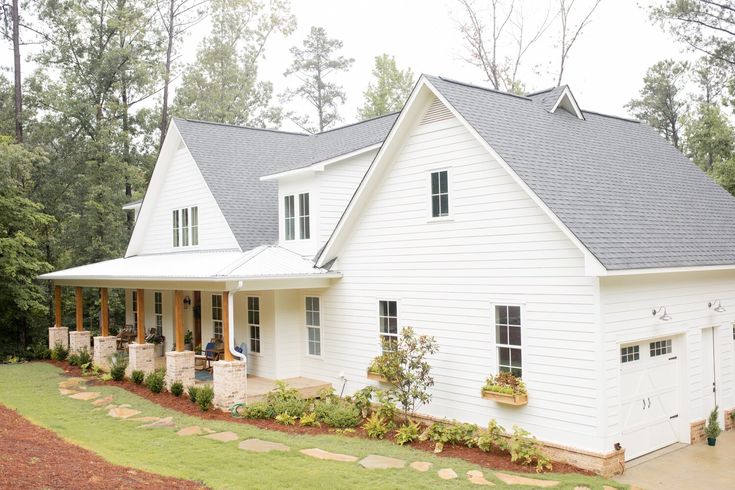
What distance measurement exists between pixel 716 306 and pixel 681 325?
150 cm

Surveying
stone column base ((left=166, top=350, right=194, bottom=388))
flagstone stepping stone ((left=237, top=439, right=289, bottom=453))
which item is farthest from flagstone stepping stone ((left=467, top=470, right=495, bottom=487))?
stone column base ((left=166, top=350, right=194, bottom=388))

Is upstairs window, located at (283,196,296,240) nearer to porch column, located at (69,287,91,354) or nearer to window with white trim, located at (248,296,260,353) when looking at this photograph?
window with white trim, located at (248,296,260,353)

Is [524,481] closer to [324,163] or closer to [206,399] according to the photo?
[206,399]

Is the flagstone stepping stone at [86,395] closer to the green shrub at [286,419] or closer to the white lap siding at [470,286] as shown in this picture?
the green shrub at [286,419]

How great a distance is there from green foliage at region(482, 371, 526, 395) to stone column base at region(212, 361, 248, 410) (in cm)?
564

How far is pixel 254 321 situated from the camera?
1727cm

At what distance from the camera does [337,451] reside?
10406mm

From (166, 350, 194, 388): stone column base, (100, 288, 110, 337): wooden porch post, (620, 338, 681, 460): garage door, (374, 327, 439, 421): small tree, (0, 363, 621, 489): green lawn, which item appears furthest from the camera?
(100, 288, 110, 337): wooden porch post

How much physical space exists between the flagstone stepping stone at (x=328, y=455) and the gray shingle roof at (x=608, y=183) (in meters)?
5.16

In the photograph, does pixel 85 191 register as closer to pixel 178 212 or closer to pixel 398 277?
pixel 178 212

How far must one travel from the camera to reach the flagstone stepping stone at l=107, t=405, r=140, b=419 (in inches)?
522

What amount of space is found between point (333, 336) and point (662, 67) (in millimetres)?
31843

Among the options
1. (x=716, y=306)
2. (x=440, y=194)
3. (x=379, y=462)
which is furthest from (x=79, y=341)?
(x=716, y=306)

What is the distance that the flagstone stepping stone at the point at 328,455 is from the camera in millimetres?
9883
